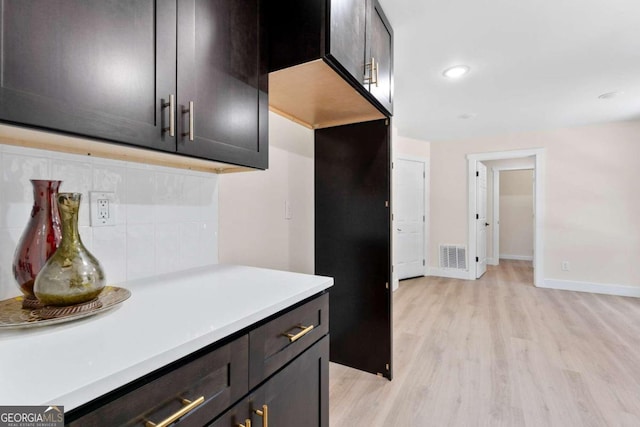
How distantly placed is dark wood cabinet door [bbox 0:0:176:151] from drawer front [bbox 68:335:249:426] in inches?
22.3

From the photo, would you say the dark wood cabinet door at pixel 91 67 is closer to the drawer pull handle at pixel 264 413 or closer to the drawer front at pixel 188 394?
the drawer front at pixel 188 394

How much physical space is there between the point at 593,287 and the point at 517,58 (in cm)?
354

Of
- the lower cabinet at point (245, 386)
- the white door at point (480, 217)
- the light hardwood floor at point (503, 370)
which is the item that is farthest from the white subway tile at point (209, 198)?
the white door at point (480, 217)

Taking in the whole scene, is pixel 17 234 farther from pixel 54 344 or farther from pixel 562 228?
pixel 562 228

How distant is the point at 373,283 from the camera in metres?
1.96

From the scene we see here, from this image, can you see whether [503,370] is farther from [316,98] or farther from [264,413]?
[316,98]

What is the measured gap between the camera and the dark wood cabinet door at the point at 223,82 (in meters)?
0.89

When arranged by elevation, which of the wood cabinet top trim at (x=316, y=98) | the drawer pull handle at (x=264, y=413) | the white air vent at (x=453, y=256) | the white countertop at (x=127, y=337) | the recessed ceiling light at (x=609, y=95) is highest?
the recessed ceiling light at (x=609, y=95)

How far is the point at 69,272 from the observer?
69 centimetres

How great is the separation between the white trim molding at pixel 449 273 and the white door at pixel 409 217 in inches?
8.8

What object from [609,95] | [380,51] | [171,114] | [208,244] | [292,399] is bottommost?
[292,399]

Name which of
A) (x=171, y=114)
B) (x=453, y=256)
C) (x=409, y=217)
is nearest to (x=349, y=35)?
(x=171, y=114)

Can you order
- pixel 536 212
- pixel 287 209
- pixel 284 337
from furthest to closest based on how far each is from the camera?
pixel 536 212, pixel 287 209, pixel 284 337

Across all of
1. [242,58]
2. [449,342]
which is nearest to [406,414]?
[449,342]
